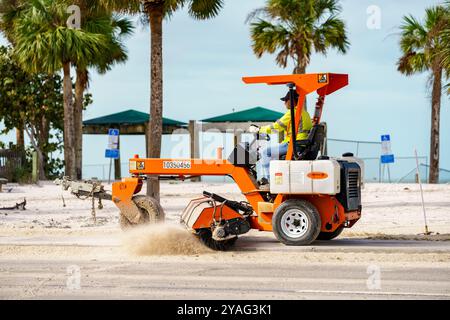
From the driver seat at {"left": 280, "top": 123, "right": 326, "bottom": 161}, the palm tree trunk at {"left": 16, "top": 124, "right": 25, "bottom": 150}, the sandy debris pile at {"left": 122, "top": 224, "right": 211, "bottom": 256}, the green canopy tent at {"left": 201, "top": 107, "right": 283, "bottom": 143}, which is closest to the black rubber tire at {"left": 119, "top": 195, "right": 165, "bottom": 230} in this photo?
the sandy debris pile at {"left": 122, "top": 224, "right": 211, "bottom": 256}

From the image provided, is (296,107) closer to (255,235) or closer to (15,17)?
(255,235)

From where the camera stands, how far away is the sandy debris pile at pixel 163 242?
39.7 ft

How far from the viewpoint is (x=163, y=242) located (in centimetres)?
1230

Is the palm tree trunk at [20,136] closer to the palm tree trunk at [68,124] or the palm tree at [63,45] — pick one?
the palm tree at [63,45]

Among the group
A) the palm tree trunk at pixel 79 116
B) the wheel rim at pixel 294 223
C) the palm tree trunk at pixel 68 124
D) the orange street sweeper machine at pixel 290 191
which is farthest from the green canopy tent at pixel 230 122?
the wheel rim at pixel 294 223

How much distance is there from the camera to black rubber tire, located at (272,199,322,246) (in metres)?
12.1

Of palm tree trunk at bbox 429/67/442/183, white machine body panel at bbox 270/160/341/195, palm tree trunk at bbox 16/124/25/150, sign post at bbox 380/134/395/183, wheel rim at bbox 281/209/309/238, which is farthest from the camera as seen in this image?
palm tree trunk at bbox 16/124/25/150

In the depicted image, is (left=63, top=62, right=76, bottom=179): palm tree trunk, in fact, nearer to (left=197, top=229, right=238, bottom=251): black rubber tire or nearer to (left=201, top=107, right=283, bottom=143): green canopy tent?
(left=201, top=107, right=283, bottom=143): green canopy tent

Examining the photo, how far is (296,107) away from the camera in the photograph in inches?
486

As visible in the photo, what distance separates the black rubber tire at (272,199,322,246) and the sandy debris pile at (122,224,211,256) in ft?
3.56

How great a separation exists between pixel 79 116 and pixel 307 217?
2603 centimetres

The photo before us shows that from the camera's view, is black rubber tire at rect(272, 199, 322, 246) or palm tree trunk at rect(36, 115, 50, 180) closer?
black rubber tire at rect(272, 199, 322, 246)

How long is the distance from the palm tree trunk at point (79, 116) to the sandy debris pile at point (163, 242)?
24463 millimetres

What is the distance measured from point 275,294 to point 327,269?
6.43 ft
